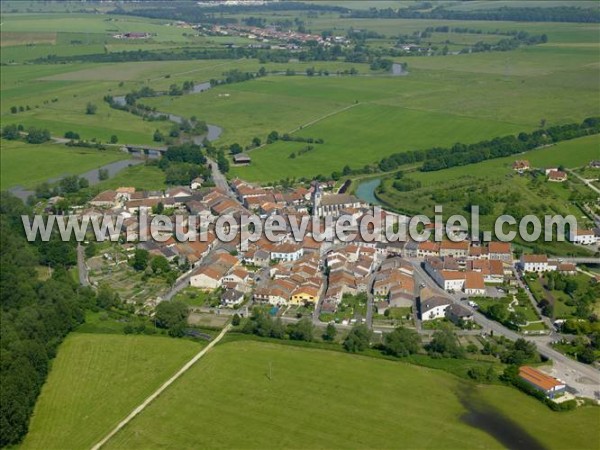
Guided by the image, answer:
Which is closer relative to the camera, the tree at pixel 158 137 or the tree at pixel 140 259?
the tree at pixel 140 259

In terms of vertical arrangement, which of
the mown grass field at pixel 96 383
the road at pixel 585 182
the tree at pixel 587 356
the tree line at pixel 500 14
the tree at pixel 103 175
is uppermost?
the tree line at pixel 500 14

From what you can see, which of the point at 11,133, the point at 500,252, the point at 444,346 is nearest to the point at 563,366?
the point at 444,346

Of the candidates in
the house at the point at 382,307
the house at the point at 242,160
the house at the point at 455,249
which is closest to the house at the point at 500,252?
the house at the point at 455,249

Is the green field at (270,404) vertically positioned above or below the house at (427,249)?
below

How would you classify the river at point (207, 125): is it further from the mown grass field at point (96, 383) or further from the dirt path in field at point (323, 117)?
the mown grass field at point (96, 383)

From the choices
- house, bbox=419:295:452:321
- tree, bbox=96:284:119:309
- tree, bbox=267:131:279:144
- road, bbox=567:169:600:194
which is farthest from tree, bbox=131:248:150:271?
road, bbox=567:169:600:194

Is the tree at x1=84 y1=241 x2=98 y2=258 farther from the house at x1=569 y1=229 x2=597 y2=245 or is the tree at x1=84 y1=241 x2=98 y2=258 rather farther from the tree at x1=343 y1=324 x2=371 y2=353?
the house at x1=569 y1=229 x2=597 y2=245

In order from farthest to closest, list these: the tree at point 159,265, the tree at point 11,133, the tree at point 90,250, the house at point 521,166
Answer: the tree at point 11,133 < the house at point 521,166 < the tree at point 90,250 < the tree at point 159,265
